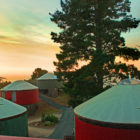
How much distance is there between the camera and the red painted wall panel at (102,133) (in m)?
7.62

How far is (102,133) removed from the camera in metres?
8.26

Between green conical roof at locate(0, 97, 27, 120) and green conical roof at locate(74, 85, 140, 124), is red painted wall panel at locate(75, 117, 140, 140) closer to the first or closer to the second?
green conical roof at locate(74, 85, 140, 124)

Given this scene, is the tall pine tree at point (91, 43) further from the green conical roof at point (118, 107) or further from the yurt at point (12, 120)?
the green conical roof at point (118, 107)

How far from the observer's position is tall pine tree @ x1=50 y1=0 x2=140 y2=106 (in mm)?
17031

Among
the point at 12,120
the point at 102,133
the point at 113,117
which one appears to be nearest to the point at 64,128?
the point at 12,120

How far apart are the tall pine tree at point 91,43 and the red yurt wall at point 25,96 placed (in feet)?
41.3

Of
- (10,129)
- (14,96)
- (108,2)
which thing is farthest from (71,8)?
(14,96)

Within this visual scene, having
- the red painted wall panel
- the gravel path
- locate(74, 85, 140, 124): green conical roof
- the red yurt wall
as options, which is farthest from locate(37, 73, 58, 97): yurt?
the red painted wall panel

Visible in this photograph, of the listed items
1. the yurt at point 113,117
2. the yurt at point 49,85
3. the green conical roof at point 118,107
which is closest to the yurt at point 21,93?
the yurt at point 49,85

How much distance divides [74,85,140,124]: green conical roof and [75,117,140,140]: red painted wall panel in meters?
0.41

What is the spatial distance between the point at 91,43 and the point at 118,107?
10766mm

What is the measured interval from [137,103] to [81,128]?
3360 mm

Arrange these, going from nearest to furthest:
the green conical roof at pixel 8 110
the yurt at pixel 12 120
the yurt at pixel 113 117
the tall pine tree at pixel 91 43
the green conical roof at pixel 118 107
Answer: the yurt at pixel 113 117
the green conical roof at pixel 118 107
the yurt at pixel 12 120
the green conical roof at pixel 8 110
the tall pine tree at pixel 91 43

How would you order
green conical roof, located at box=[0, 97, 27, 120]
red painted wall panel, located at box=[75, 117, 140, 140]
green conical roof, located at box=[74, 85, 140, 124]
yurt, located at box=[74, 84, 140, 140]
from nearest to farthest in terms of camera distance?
1. red painted wall panel, located at box=[75, 117, 140, 140]
2. yurt, located at box=[74, 84, 140, 140]
3. green conical roof, located at box=[74, 85, 140, 124]
4. green conical roof, located at box=[0, 97, 27, 120]
